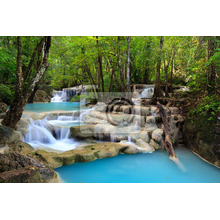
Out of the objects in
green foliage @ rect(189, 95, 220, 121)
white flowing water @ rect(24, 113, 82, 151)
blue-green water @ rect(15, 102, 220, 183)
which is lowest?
blue-green water @ rect(15, 102, 220, 183)

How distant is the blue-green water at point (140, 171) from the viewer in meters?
3.81

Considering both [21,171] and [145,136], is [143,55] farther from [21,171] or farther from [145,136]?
[21,171]

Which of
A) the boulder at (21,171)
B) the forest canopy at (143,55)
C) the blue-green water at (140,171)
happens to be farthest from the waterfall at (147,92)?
the boulder at (21,171)

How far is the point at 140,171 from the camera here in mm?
4277

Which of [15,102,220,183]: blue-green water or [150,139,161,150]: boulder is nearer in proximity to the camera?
[15,102,220,183]: blue-green water

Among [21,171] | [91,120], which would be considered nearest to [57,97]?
[91,120]

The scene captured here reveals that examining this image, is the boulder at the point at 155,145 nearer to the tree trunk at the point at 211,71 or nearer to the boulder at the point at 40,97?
the tree trunk at the point at 211,71

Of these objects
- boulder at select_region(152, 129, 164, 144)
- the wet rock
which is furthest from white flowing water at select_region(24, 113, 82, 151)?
boulder at select_region(152, 129, 164, 144)

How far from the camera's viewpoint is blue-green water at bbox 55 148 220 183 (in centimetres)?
381

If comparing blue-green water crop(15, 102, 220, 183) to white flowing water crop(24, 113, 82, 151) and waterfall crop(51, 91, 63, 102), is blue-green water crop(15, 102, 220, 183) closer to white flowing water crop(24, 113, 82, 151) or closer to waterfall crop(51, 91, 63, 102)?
white flowing water crop(24, 113, 82, 151)

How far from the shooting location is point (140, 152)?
5629 mm
